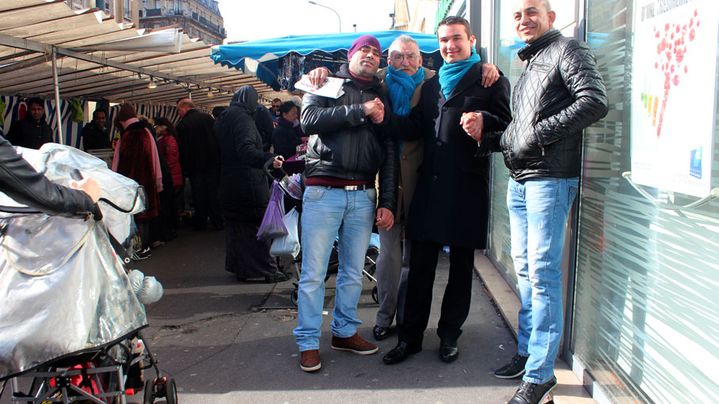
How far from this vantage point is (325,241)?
12.2ft

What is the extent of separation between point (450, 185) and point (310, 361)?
136 cm

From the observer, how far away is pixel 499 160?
19.3 feet

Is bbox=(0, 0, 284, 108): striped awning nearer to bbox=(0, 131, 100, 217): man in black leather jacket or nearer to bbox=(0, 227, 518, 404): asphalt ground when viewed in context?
bbox=(0, 227, 518, 404): asphalt ground

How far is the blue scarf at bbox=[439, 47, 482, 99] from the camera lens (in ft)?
11.3

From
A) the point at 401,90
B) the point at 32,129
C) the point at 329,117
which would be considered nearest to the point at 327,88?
the point at 329,117

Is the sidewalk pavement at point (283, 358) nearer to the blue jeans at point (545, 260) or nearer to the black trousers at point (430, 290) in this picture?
the black trousers at point (430, 290)

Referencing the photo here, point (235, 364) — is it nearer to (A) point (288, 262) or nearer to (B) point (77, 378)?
(B) point (77, 378)

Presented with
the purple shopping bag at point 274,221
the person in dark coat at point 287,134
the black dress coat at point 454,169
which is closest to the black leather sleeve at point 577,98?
the black dress coat at point 454,169

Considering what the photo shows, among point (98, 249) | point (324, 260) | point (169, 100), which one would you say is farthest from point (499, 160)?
point (169, 100)

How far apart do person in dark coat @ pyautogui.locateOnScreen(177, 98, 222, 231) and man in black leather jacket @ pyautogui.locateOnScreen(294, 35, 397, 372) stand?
5.29m

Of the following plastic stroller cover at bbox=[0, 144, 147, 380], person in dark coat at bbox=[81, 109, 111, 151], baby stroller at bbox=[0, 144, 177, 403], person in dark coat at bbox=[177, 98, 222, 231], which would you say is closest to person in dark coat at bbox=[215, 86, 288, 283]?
person in dark coat at bbox=[177, 98, 222, 231]

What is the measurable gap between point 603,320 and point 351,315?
155 cm

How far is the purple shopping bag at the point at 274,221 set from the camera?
4770 mm

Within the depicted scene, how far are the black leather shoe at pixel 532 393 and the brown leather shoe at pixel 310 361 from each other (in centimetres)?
120
